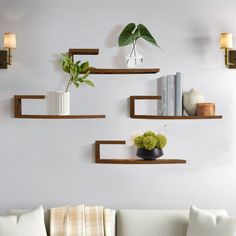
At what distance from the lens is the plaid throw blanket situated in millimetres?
3418

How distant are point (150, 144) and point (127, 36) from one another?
2.36 feet

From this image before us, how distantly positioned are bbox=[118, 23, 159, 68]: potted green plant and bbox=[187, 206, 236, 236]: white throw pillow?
1.06 m

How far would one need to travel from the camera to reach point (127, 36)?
3.60 meters

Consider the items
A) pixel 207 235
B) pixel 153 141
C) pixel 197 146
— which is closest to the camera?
pixel 207 235

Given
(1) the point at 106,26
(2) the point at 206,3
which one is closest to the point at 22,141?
(1) the point at 106,26

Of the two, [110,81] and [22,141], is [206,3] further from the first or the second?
[22,141]

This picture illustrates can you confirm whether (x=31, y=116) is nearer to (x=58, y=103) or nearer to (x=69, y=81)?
(x=58, y=103)

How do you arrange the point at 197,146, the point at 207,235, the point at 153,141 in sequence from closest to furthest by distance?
the point at 207,235, the point at 153,141, the point at 197,146

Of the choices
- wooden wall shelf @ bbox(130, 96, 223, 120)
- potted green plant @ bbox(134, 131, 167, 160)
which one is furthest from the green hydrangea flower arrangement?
wooden wall shelf @ bbox(130, 96, 223, 120)

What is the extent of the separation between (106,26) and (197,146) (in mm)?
1022

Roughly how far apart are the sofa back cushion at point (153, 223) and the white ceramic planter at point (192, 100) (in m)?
0.65

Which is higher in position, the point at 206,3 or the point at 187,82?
the point at 206,3

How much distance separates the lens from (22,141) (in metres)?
3.72

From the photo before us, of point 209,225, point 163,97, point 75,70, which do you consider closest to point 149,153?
point 163,97
